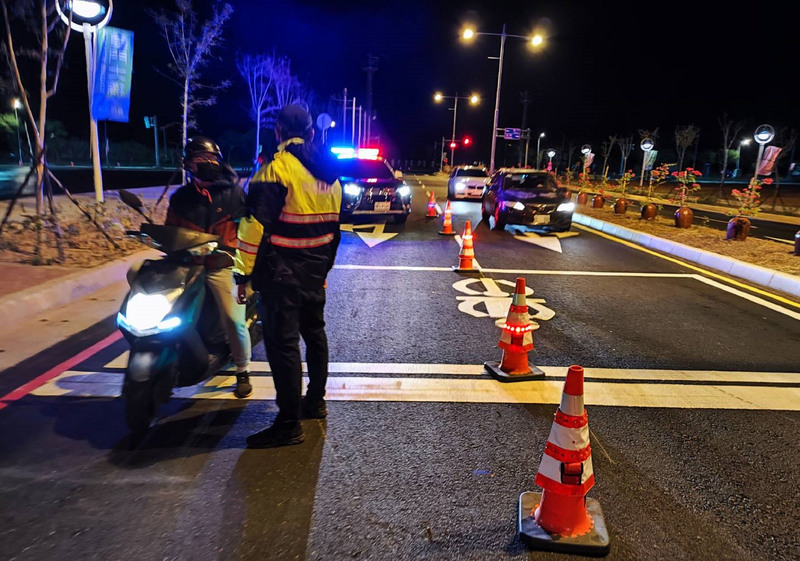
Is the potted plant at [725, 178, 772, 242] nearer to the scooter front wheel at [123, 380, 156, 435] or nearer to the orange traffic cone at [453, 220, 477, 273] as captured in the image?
the orange traffic cone at [453, 220, 477, 273]

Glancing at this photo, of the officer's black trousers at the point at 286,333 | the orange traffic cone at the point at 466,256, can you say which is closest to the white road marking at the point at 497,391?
the officer's black trousers at the point at 286,333

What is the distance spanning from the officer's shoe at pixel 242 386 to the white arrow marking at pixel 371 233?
25.4 ft

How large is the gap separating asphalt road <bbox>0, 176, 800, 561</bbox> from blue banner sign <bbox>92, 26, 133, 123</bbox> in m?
6.76

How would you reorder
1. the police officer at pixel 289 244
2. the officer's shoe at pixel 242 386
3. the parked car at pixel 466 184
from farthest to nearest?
the parked car at pixel 466 184 < the officer's shoe at pixel 242 386 < the police officer at pixel 289 244

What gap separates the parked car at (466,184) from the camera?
85.4 feet

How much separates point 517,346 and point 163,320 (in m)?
2.70

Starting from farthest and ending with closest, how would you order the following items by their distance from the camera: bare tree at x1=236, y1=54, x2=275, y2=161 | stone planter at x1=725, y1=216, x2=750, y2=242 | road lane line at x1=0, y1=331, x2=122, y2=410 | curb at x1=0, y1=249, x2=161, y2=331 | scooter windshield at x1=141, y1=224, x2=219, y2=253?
bare tree at x1=236, y1=54, x2=275, y2=161 → stone planter at x1=725, y1=216, x2=750, y2=242 → curb at x1=0, y1=249, x2=161, y2=331 → road lane line at x1=0, y1=331, x2=122, y2=410 → scooter windshield at x1=141, y1=224, x2=219, y2=253

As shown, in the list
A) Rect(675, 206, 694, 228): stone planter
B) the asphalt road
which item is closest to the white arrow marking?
the asphalt road

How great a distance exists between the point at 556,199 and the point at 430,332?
8835mm

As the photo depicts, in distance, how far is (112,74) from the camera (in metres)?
10.8

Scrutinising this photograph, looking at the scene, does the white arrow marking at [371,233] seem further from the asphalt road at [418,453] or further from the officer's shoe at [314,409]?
the officer's shoe at [314,409]

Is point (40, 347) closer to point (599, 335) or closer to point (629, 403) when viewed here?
point (629, 403)

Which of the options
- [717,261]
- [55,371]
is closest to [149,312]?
[55,371]

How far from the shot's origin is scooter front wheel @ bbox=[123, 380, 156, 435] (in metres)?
3.38
